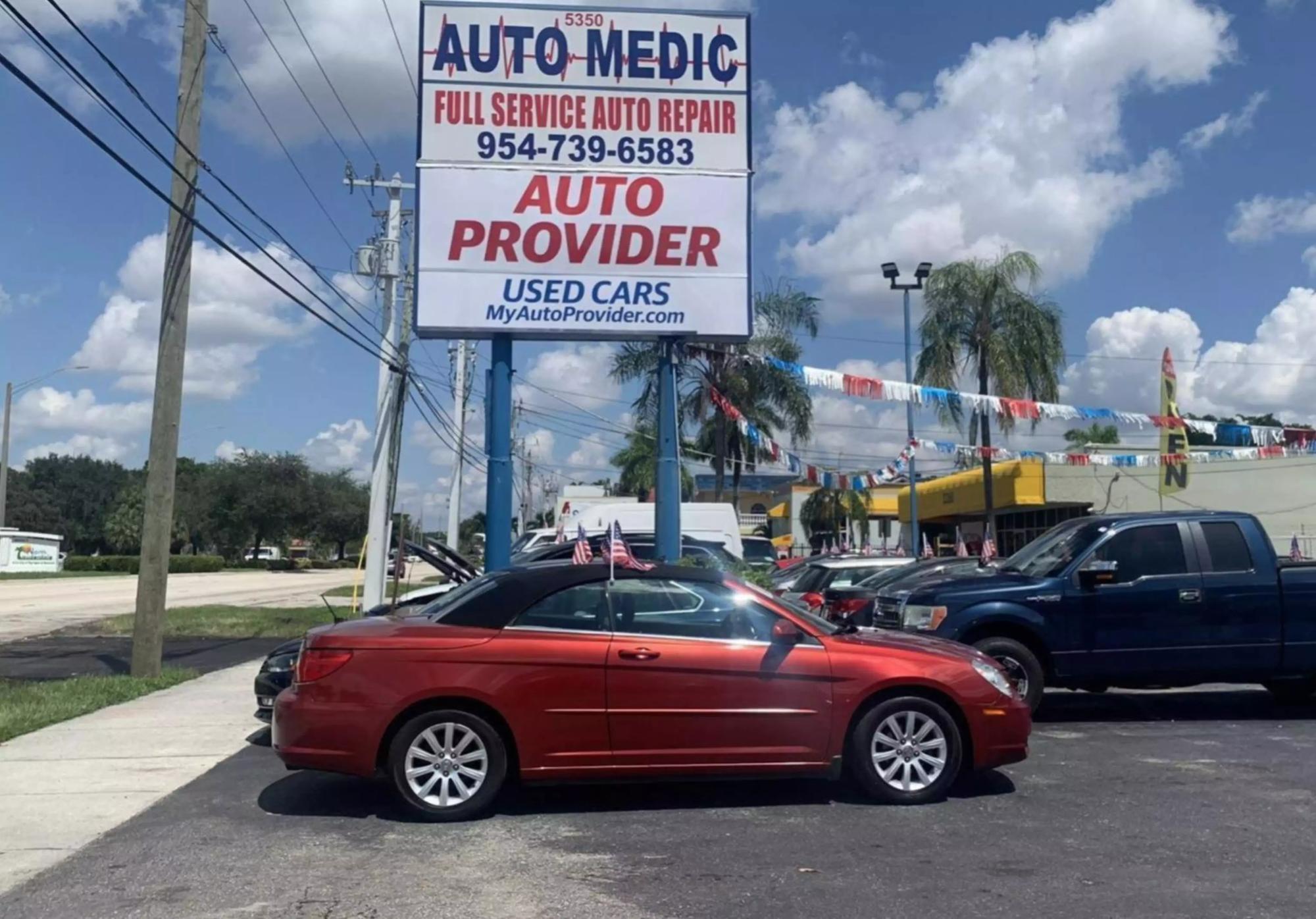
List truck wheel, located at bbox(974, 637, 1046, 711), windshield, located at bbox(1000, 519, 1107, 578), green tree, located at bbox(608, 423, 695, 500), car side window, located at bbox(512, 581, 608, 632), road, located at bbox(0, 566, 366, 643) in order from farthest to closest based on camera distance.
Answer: green tree, located at bbox(608, 423, 695, 500)
road, located at bbox(0, 566, 366, 643)
windshield, located at bbox(1000, 519, 1107, 578)
truck wheel, located at bbox(974, 637, 1046, 711)
car side window, located at bbox(512, 581, 608, 632)

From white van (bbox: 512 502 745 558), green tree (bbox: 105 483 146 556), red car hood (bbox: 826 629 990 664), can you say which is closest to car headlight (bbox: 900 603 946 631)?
red car hood (bbox: 826 629 990 664)

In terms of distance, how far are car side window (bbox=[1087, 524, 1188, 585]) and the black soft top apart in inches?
172

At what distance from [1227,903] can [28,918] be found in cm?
541

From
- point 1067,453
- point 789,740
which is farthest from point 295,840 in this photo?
point 1067,453

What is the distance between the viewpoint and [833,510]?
1706 inches

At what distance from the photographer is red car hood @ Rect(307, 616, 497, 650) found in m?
7.31

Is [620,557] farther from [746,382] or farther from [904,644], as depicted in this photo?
[746,382]

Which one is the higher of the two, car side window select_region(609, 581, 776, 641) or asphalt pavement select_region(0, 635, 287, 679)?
car side window select_region(609, 581, 776, 641)

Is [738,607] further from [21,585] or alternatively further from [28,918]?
[21,585]

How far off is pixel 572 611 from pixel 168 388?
8.29 metres

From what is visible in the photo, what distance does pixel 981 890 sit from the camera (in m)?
5.87

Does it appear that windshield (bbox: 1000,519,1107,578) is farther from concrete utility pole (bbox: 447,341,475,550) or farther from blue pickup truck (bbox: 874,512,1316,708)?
concrete utility pole (bbox: 447,341,475,550)

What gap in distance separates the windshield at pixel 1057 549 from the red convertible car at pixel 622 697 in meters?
3.23

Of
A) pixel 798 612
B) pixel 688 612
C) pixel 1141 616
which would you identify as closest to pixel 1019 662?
pixel 1141 616
